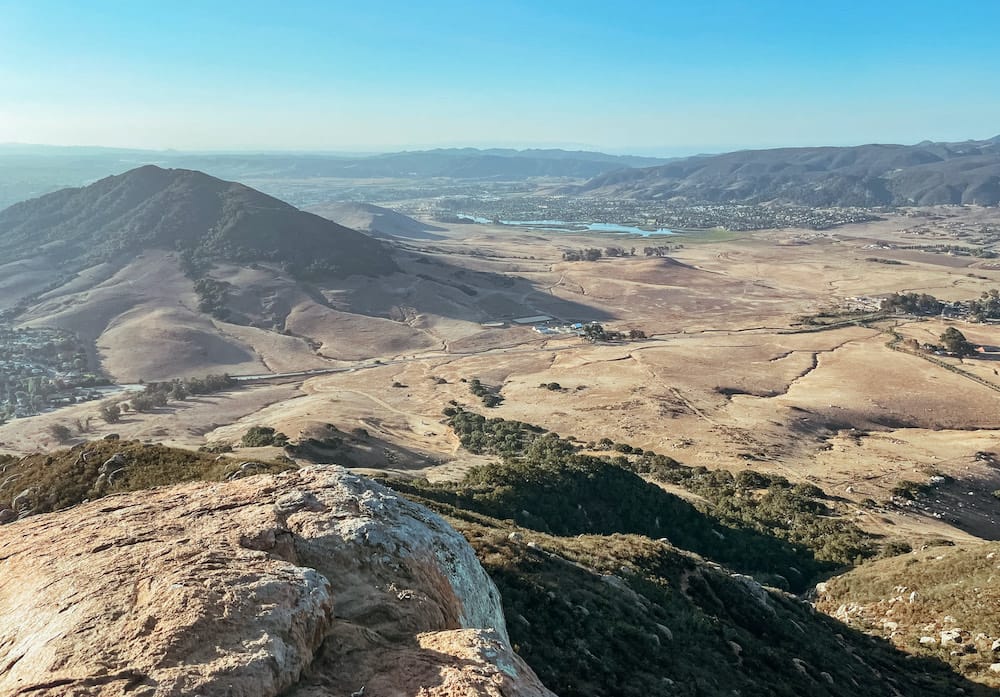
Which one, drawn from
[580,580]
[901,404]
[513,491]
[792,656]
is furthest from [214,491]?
[901,404]

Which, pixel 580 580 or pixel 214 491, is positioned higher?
pixel 214 491

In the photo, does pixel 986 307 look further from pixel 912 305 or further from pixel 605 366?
pixel 605 366

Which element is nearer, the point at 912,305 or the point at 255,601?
the point at 255,601

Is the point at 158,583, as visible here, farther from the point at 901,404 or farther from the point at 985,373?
the point at 985,373

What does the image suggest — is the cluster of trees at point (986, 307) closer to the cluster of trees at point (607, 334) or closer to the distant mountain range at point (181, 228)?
the cluster of trees at point (607, 334)

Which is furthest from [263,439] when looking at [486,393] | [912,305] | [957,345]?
[912,305]

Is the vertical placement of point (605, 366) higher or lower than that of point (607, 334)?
lower

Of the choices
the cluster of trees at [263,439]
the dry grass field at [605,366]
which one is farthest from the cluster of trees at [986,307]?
the cluster of trees at [263,439]
